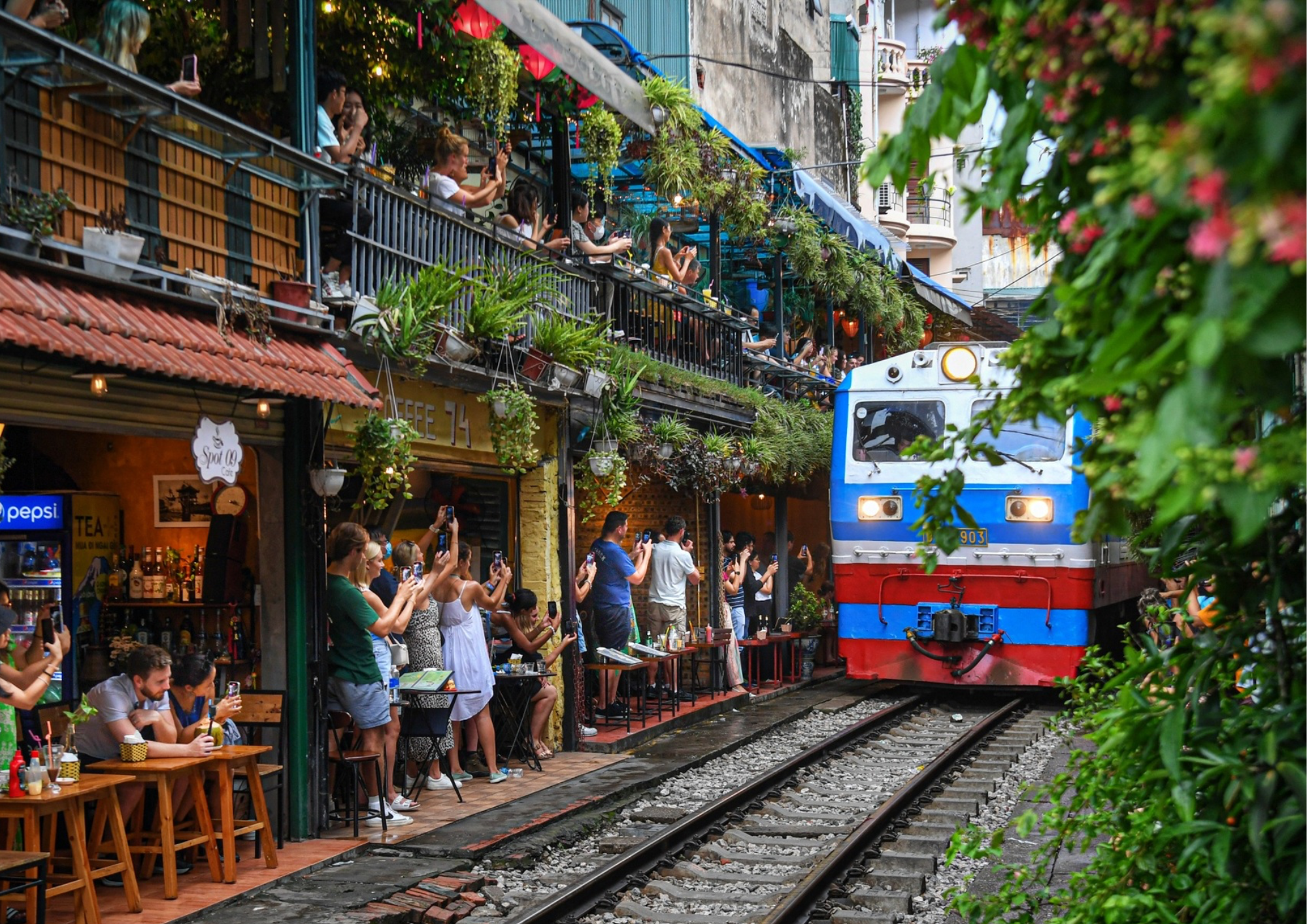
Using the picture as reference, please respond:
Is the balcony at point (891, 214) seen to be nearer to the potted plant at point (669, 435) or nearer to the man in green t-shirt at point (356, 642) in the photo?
the potted plant at point (669, 435)

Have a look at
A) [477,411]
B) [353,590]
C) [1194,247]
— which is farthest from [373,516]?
[1194,247]

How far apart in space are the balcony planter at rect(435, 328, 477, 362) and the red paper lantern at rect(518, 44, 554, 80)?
10.2 feet

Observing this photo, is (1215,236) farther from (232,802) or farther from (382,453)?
(382,453)

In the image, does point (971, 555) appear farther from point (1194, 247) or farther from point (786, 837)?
point (1194, 247)

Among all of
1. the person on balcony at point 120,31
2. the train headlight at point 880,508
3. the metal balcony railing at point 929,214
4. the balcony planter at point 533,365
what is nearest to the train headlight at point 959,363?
the train headlight at point 880,508

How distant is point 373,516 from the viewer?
39.0ft

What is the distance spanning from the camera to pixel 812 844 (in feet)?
30.6

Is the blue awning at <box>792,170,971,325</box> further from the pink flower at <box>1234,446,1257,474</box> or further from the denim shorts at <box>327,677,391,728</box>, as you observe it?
the pink flower at <box>1234,446,1257,474</box>

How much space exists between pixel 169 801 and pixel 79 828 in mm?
645

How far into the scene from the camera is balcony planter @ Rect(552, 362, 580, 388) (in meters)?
11.9

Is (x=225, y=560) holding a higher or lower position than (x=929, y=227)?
Result: lower

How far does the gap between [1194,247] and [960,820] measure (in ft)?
28.7

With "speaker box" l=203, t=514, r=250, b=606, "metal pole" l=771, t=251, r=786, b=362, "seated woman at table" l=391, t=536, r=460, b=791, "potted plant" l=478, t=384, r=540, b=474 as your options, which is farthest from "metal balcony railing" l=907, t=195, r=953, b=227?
"speaker box" l=203, t=514, r=250, b=606

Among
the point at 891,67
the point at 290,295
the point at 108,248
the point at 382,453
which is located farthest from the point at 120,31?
the point at 891,67
